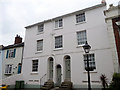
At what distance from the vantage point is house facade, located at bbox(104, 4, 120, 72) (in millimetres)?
9395

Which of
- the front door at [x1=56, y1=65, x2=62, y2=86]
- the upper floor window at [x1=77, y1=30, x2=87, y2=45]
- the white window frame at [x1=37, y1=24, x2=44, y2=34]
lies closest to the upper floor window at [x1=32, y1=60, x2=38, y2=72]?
the front door at [x1=56, y1=65, x2=62, y2=86]

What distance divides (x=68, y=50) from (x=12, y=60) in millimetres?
11219

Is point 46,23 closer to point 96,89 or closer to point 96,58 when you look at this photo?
point 96,58

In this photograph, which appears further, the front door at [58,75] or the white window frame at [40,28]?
the white window frame at [40,28]

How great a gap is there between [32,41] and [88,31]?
862 centimetres

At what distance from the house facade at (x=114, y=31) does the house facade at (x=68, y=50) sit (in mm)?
1506

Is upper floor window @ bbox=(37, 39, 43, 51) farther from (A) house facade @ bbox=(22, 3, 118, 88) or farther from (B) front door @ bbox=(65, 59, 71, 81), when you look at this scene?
(B) front door @ bbox=(65, 59, 71, 81)

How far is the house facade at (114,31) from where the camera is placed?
30.8ft

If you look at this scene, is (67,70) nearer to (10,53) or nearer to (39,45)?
(39,45)

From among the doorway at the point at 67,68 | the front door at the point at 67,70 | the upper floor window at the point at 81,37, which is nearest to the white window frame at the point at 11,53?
the doorway at the point at 67,68

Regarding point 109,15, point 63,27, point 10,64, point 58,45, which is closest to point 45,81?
point 58,45

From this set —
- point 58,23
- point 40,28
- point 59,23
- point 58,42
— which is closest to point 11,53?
point 40,28

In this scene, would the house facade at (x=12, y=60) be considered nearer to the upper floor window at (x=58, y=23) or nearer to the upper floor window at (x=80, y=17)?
the upper floor window at (x=58, y=23)

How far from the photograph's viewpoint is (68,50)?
13.5 meters
